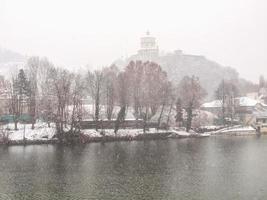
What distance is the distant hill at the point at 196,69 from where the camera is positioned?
158 m

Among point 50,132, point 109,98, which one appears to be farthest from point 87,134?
point 109,98

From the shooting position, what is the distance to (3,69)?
18262 centimetres

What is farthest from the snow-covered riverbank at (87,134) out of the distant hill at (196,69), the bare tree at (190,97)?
the distant hill at (196,69)

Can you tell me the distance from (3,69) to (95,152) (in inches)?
5664

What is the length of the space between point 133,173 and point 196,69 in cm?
13389

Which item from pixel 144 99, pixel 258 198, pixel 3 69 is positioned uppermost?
pixel 3 69

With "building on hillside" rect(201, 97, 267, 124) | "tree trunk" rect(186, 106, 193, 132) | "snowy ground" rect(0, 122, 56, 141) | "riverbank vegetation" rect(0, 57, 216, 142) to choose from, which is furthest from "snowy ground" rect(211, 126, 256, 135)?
"snowy ground" rect(0, 122, 56, 141)

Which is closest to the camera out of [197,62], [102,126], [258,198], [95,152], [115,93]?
[258,198]

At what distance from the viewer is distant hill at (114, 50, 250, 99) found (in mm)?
157812

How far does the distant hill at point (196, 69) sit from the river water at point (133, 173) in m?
104

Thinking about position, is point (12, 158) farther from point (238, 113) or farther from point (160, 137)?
point (238, 113)

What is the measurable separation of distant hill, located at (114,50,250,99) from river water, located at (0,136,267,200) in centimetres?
10418

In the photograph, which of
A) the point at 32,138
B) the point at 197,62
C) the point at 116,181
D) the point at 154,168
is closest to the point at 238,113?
the point at 32,138

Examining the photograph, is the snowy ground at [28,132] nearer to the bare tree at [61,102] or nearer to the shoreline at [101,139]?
the shoreline at [101,139]
